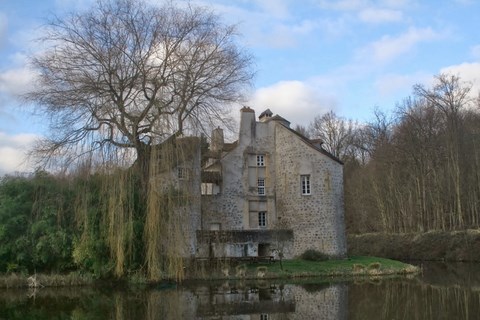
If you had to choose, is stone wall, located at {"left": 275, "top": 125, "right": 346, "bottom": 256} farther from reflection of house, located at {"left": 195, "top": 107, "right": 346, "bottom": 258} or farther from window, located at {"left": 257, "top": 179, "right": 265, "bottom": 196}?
window, located at {"left": 257, "top": 179, "right": 265, "bottom": 196}

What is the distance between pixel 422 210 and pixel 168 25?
26713 mm

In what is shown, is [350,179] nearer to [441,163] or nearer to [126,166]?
[441,163]

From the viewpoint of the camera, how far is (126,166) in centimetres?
2197

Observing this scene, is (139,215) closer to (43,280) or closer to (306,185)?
(43,280)

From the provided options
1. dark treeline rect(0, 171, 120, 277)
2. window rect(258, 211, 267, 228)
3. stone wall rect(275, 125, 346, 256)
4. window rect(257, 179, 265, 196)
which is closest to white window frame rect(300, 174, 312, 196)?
stone wall rect(275, 125, 346, 256)

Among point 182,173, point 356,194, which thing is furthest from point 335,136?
point 182,173

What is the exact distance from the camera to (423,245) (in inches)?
1543

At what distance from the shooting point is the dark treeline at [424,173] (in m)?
38.8

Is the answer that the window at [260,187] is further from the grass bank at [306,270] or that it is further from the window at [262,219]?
the grass bank at [306,270]

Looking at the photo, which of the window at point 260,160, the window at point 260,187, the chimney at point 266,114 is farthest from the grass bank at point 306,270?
the chimney at point 266,114

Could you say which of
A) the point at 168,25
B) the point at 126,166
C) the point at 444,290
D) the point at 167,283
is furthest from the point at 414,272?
the point at 168,25

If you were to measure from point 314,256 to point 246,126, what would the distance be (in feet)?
29.3

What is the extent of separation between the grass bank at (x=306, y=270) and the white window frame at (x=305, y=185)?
4.72 metres

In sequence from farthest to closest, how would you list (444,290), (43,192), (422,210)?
(422,210), (43,192), (444,290)
